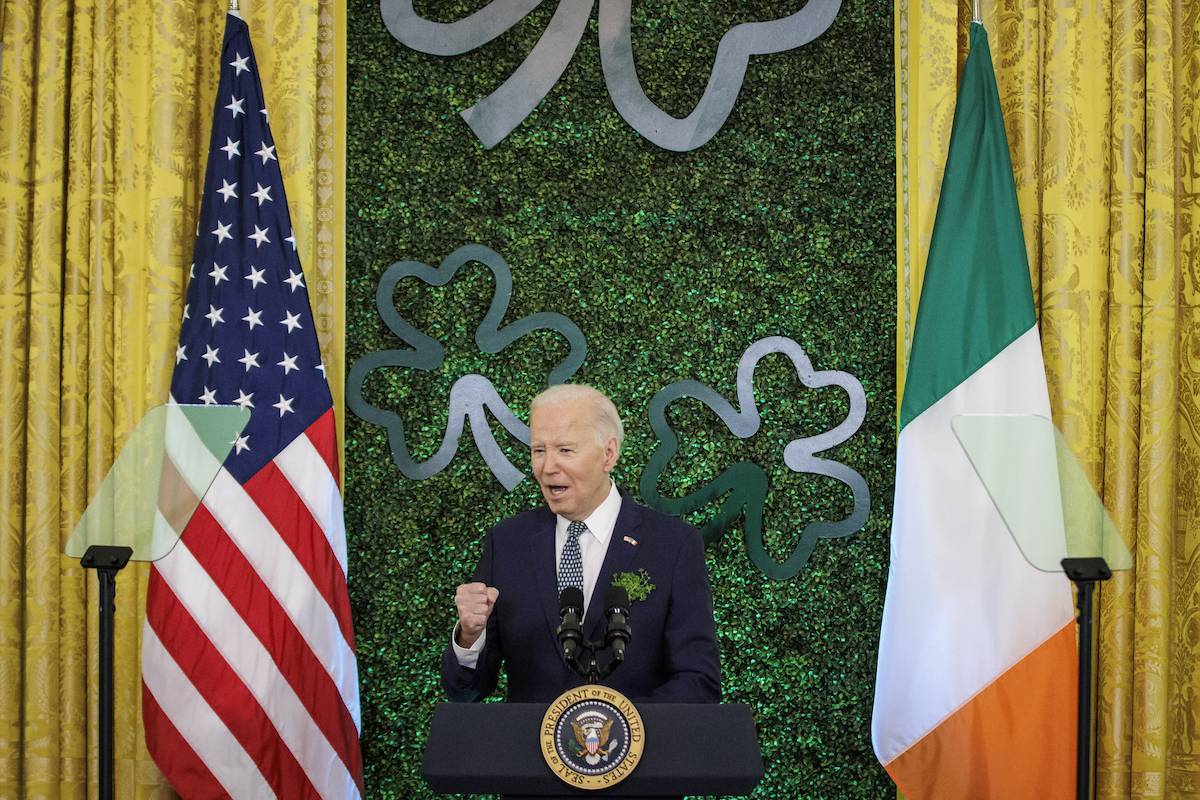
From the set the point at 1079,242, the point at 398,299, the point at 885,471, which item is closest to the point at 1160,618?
the point at 885,471

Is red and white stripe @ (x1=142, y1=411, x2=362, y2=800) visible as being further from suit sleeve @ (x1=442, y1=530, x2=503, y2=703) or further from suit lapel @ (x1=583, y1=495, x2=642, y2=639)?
suit lapel @ (x1=583, y1=495, x2=642, y2=639)

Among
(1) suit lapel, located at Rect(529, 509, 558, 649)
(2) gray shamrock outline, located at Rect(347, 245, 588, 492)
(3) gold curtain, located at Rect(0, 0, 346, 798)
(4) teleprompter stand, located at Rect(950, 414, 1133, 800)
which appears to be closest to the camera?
(4) teleprompter stand, located at Rect(950, 414, 1133, 800)

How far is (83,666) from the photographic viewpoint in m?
3.43

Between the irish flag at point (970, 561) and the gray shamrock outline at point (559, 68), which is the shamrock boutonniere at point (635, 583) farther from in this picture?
the gray shamrock outline at point (559, 68)

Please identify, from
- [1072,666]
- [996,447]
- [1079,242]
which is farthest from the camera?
[1079,242]

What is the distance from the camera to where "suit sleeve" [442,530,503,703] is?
2615 mm

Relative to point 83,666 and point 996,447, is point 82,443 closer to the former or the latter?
point 83,666

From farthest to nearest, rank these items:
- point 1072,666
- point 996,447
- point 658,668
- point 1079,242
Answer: point 1079,242, point 1072,666, point 658,668, point 996,447

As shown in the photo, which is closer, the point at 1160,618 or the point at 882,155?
the point at 1160,618

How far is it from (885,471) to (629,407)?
0.83m

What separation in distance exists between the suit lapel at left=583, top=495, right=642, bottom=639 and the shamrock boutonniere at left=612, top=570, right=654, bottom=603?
0.03 m

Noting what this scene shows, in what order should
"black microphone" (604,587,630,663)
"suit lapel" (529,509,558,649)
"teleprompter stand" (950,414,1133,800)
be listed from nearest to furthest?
"black microphone" (604,587,630,663) < "teleprompter stand" (950,414,1133,800) < "suit lapel" (529,509,558,649)

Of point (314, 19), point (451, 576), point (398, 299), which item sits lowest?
point (451, 576)

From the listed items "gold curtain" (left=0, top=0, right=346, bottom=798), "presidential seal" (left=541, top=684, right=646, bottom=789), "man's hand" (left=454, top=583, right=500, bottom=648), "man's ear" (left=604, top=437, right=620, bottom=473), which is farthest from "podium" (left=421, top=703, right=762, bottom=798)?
"gold curtain" (left=0, top=0, right=346, bottom=798)
